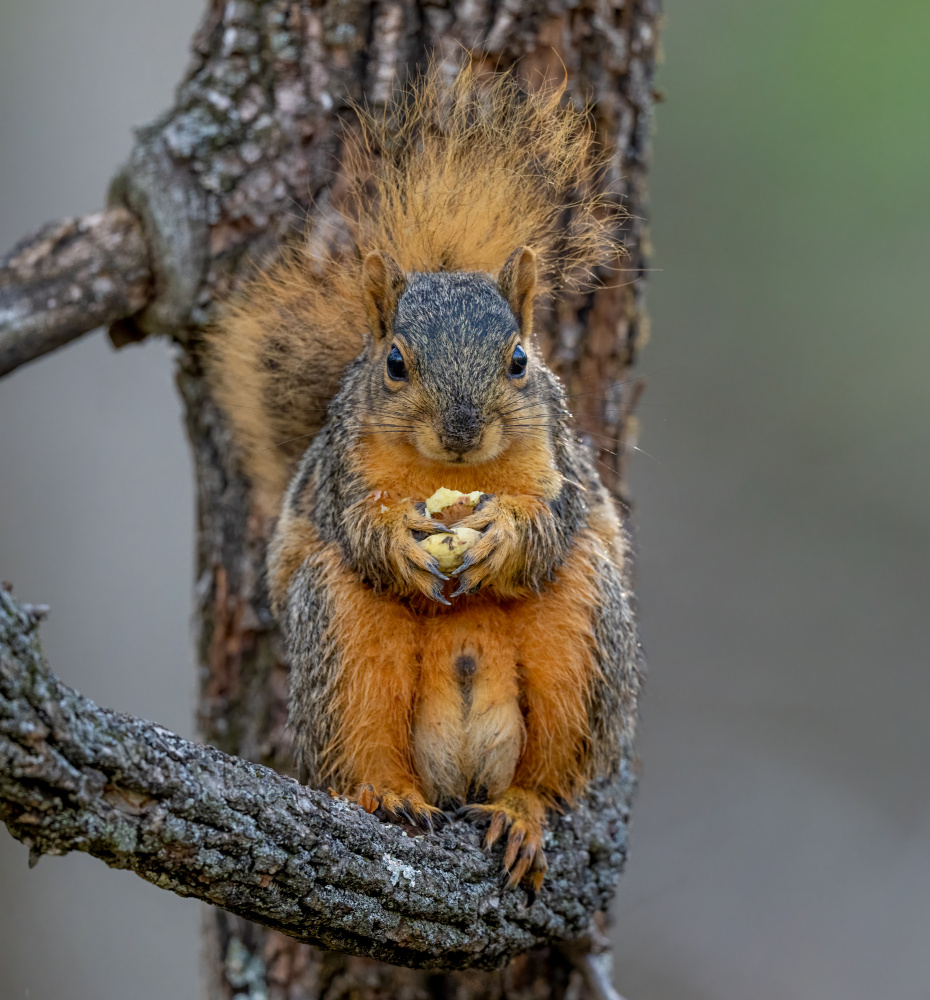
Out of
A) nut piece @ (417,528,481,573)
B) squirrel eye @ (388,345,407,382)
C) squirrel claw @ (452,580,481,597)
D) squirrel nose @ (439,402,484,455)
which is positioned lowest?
squirrel claw @ (452,580,481,597)

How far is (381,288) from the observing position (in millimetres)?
1807

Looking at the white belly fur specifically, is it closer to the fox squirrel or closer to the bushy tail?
the fox squirrel

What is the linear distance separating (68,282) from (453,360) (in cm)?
82

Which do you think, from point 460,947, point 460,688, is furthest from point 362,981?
point 460,688

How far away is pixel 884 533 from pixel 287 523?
2516 millimetres

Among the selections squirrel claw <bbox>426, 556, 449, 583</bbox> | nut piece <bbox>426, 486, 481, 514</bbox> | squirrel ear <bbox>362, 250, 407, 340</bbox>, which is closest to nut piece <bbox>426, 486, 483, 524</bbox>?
nut piece <bbox>426, 486, 481, 514</bbox>

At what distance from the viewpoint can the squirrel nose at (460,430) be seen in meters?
1.57

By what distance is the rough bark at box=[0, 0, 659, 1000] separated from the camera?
2.11 metres

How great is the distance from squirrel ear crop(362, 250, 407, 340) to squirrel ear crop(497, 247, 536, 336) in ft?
0.55

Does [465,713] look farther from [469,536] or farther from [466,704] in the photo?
[469,536]

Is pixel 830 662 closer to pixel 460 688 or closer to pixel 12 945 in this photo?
pixel 460 688

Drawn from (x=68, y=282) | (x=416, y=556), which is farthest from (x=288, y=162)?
(x=416, y=556)

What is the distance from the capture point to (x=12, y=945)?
3113 mm

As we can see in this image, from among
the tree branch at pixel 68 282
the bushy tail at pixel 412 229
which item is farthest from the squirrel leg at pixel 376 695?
the tree branch at pixel 68 282
